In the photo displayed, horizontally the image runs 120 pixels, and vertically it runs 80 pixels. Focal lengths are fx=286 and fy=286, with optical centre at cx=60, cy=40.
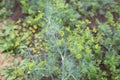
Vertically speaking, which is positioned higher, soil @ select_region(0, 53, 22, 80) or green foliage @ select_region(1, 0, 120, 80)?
green foliage @ select_region(1, 0, 120, 80)

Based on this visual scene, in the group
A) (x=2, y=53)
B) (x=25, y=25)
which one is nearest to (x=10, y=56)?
(x=2, y=53)

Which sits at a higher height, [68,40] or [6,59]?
[68,40]

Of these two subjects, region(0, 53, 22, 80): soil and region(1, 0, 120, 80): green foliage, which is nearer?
region(1, 0, 120, 80): green foliage

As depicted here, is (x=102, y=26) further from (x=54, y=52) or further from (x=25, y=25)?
(x=25, y=25)

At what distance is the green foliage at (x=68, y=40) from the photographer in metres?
3.56

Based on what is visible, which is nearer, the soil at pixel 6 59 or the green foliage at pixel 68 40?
the green foliage at pixel 68 40

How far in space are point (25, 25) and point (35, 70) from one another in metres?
1.08

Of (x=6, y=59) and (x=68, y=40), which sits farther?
(x=6, y=59)

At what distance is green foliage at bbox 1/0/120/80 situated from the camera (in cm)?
356

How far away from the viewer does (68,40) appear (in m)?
3.79

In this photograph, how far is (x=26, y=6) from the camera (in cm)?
447

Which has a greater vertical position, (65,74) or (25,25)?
(25,25)

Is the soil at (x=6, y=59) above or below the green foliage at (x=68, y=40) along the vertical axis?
below

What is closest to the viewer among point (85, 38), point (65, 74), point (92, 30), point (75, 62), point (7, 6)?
point (65, 74)
